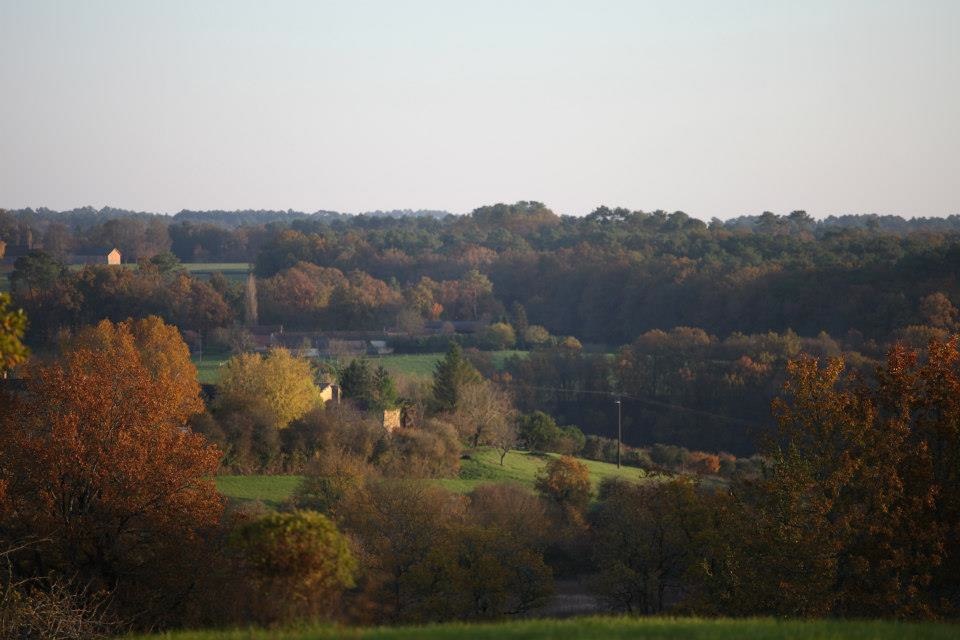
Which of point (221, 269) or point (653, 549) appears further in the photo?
point (221, 269)

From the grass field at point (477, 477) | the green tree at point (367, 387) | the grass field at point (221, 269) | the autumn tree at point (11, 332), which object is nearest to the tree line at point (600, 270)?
the grass field at point (221, 269)

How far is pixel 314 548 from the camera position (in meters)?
10.1

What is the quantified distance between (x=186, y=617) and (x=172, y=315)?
190ft

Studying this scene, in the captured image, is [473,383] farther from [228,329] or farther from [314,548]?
[314,548]

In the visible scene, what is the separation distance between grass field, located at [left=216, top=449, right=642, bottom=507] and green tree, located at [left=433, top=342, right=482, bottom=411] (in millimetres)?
5465

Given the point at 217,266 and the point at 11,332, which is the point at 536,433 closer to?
the point at 11,332

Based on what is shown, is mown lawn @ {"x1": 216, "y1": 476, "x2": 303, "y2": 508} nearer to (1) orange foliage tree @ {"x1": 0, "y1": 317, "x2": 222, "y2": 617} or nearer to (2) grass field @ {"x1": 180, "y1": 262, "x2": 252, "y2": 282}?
(1) orange foliage tree @ {"x1": 0, "y1": 317, "x2": 222, "y2": 617}

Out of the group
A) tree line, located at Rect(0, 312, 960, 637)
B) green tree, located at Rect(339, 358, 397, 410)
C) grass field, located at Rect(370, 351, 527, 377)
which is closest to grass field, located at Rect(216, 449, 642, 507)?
green tree, located at Rect(339, 358, 397, 410)

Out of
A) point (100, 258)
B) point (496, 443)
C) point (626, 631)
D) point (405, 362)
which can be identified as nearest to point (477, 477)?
point (496, 443)

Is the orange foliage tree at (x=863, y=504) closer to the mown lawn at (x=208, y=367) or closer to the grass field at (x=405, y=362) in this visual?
the mown lawn at (x=208, y=367)

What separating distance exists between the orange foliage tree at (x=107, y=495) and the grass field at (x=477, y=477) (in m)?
10.2

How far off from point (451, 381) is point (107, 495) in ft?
105

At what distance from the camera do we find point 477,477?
36375mm

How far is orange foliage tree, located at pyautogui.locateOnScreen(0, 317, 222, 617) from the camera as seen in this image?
1589 cm
